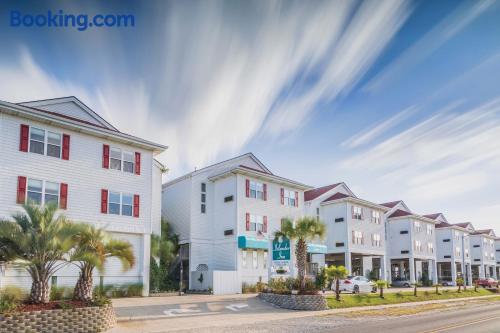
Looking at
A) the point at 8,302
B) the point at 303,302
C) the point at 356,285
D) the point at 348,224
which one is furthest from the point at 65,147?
the point at 348,224

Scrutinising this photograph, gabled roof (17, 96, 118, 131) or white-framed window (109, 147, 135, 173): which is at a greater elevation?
gabled roof (17, 96, 118, 131)

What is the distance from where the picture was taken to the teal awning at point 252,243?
34312mm

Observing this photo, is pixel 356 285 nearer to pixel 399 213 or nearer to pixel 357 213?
pixel 357 213

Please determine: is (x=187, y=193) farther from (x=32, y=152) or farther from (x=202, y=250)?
(x=32, y=152)

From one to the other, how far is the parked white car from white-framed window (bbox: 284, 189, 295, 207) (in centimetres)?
803

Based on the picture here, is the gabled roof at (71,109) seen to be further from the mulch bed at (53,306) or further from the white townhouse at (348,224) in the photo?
the white townhouse at (348,224)

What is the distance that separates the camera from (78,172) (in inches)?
1033

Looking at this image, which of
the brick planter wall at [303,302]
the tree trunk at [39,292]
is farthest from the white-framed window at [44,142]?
the brick planter wall at [303,302]

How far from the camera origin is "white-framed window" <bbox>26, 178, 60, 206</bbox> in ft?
79.5

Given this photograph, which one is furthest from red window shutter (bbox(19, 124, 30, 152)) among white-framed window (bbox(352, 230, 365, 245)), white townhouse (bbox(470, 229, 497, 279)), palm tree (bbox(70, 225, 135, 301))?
white townhouse (bbox(470, 229, 497, 279))

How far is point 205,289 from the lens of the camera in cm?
3328

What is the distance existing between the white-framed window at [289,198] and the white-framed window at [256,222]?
3631 millimetres

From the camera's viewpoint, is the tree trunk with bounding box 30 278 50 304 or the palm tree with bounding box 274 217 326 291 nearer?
the tree trunk with bounding box 30 278 50 304

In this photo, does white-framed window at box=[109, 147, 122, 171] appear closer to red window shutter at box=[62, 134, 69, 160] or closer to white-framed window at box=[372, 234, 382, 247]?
red window shutter at box=[62, 134, 69, 160]
